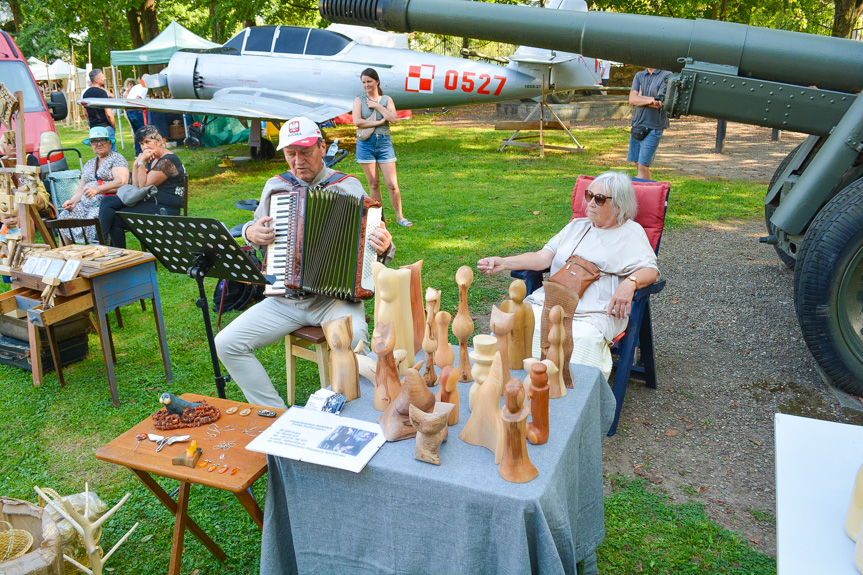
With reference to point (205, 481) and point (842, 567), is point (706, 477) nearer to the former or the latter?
point (842, 567)

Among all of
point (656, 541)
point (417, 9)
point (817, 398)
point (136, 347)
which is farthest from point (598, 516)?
point (136, 347)

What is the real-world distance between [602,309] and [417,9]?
213cm

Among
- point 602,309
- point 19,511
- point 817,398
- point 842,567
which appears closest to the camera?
point 842,567

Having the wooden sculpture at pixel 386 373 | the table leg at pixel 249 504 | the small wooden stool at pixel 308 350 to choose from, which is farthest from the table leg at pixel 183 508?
the small wooden stool at pixel 308 350

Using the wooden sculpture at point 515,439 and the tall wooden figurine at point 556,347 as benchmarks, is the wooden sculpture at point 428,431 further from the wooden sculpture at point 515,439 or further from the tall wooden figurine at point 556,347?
the tall wooden figurine at point 556,347

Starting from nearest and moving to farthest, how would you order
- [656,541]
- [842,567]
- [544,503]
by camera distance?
[842,567] < [544,503] < [656,541]

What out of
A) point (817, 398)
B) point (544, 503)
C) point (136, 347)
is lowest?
point (136, 347)

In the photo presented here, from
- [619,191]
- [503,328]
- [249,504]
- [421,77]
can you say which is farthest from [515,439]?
[421,77]

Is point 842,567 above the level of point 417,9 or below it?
below

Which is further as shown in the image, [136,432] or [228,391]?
[228,391]

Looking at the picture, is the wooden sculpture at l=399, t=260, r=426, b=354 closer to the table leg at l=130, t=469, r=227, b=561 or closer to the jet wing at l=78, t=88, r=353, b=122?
the table leg at l=130, t=469, r=227, b=561

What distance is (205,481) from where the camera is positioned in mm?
2049

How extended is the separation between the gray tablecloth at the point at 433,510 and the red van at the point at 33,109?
6813mm

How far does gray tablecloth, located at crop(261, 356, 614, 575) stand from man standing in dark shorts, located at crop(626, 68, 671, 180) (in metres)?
5.84
